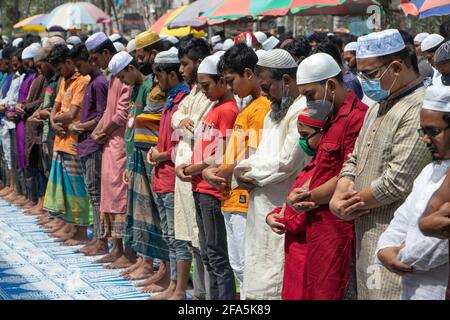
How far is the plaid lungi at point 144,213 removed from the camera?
7.65m

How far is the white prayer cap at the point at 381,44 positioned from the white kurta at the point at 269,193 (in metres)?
0.74

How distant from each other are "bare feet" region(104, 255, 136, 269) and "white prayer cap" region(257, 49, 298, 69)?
3.64 m

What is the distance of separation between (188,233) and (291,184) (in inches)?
62.9

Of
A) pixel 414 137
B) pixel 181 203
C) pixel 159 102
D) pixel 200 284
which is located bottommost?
pixel 200 284

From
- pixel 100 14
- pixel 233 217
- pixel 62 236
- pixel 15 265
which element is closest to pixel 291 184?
pixel 233 217

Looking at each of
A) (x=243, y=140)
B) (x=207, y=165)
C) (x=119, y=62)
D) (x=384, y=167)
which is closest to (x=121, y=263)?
(x=119, y=62)

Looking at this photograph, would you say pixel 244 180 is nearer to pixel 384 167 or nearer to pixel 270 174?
pixel 270 174

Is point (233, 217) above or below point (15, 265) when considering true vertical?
above

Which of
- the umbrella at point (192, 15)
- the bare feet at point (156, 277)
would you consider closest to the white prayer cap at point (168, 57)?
the bare feet at point (156, 277)

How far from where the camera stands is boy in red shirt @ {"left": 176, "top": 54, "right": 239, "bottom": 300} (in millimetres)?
6051

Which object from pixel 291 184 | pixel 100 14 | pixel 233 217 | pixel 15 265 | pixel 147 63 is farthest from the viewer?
pixel 100 14

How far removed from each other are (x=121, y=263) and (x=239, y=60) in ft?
10.8

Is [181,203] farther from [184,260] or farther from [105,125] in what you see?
[105,125]

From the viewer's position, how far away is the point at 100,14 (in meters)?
22.7
